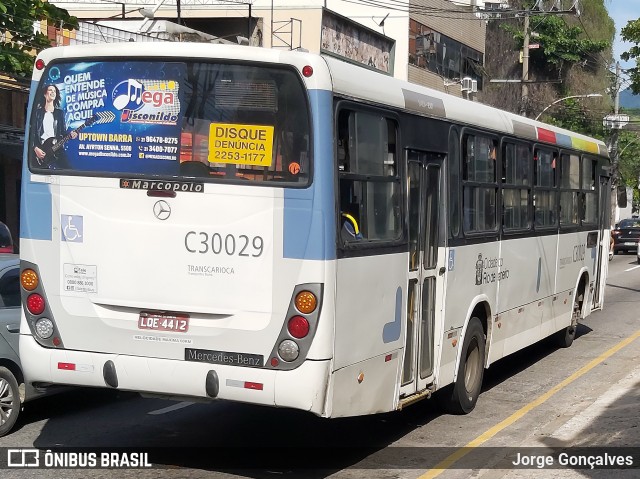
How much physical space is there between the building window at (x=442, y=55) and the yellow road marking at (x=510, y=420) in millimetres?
24951

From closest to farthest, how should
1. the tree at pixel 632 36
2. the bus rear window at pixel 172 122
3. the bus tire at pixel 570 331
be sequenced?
1. the bus rear window at pixel 172 122
2. the bus tire at pixel 570 331
3. the tree at pixel 632 36

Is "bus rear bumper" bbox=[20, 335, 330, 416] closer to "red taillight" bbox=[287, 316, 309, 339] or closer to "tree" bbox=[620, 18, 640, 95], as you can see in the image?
"red taillight" bbox=[287, 316, 309, 339]

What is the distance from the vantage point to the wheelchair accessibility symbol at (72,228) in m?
7.34

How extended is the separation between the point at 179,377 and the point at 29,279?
1469mm

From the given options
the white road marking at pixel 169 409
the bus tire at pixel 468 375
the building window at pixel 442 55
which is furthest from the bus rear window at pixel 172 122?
the building window at pixel 442 55

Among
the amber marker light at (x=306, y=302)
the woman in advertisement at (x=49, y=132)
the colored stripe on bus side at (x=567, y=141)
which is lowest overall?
the amber marker light at (x=306, y=302)

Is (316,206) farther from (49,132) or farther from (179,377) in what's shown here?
(49,132)

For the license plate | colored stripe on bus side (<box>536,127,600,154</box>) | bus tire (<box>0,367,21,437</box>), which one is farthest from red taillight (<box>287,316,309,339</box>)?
colored stripe on bus side (<box>536,127,600,154</box>)

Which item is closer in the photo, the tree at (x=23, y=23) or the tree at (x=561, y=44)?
the tree at (x=23, y=23)

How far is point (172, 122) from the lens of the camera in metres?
7.15

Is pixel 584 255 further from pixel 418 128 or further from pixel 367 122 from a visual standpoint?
pixel 367 122

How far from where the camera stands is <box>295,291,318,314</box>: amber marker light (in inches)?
267

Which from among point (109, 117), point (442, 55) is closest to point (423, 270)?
point (109, 117)

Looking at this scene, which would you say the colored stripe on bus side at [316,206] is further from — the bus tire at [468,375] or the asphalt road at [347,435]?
the bus tire at [468,375]
